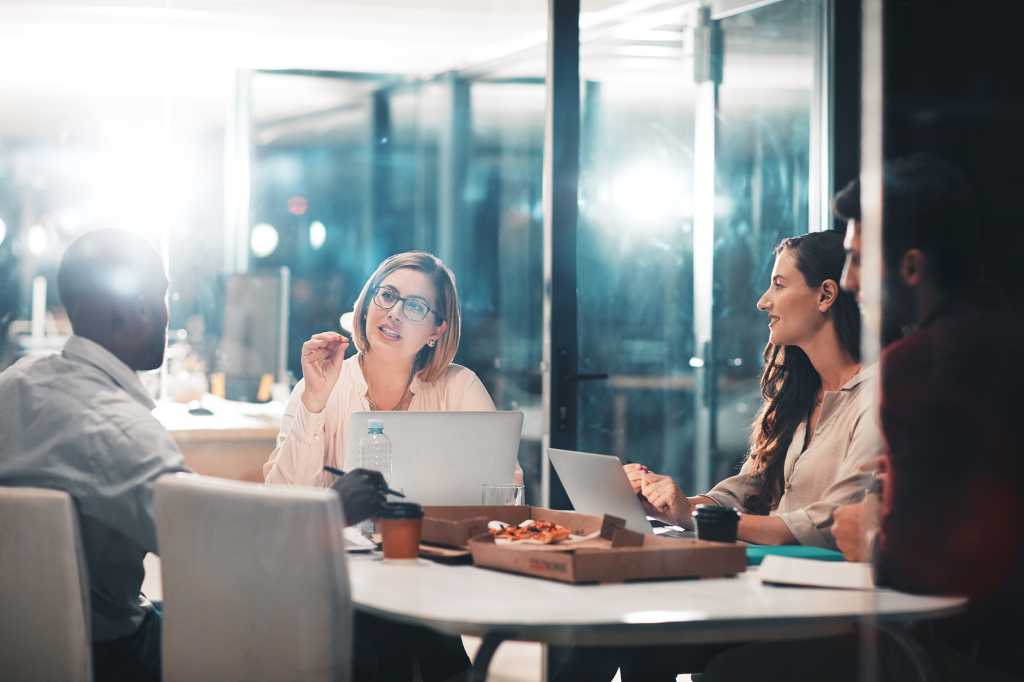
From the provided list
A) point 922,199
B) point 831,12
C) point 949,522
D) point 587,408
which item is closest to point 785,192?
point 831,12

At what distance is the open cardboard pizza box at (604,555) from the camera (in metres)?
1.86

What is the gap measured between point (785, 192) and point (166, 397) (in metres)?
2.38

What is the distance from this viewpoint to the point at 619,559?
1.87 m

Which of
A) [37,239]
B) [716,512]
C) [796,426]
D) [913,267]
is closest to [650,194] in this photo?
[796,426]

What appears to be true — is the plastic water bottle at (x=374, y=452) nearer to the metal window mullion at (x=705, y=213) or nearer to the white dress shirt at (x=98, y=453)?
the white dress shirt at (x=98, y=453)

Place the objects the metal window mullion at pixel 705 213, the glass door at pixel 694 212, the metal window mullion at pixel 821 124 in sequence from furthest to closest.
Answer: the metal window mullion at pixel 705 213, the glass door at pixel 694 212, the metal window mullion at pixel 821 124

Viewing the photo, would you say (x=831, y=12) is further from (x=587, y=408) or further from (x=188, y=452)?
(x=188, y=452)

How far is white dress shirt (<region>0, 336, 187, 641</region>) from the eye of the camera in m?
2.02

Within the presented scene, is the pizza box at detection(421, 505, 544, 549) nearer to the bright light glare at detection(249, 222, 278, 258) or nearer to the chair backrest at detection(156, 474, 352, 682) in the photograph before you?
the chair backrest at detection(156, 474, 352, 682)

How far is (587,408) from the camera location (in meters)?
4.18

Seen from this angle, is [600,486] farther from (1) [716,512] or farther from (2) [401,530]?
(2) [401,530]

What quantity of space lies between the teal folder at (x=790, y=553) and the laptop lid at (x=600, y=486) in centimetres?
23

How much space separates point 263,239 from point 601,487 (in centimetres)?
242

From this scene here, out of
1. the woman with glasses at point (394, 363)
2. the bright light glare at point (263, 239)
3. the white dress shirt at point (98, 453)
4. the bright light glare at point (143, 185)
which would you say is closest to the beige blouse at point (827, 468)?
the woman with glasses at point (394, 363)
